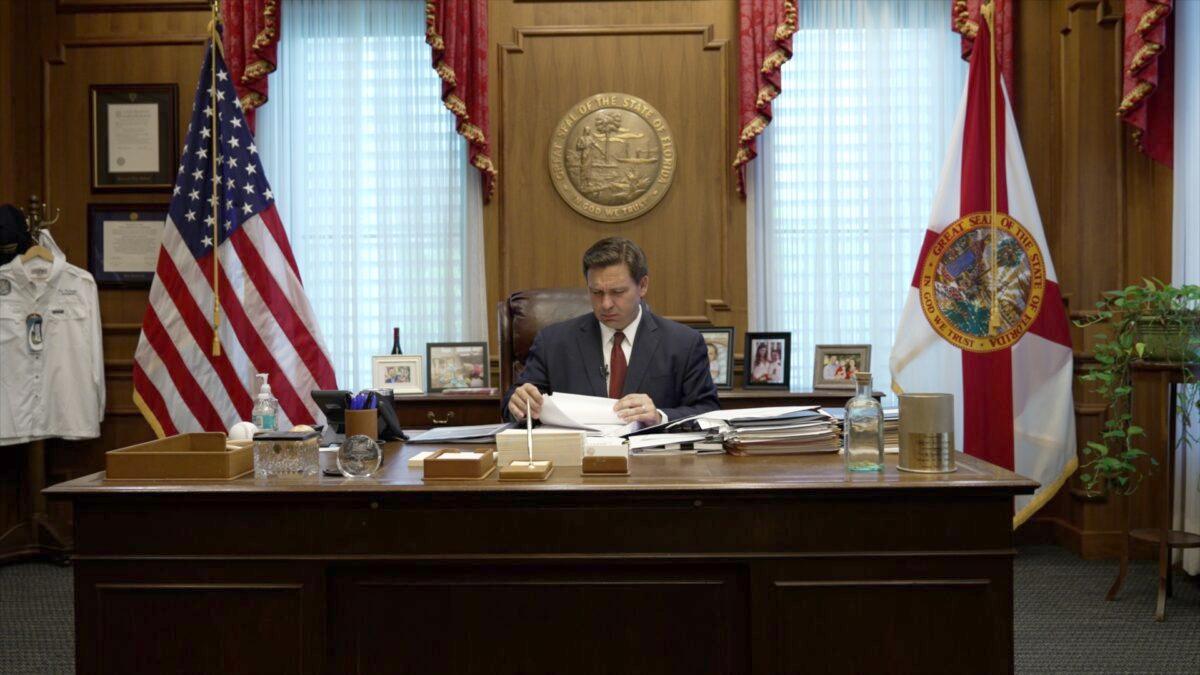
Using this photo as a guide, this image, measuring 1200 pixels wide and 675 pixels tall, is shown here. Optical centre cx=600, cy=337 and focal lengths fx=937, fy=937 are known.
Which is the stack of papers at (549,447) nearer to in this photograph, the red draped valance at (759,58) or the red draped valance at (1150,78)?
the red draped valance at (759,58)

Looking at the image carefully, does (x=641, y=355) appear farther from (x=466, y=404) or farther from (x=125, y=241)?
(x=125, y=241)

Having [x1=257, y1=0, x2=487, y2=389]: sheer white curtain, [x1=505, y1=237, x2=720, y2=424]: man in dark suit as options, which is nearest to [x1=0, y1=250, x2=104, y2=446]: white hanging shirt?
[x1=257, y1=0, x2=487, y2=389]: sheer white curtain

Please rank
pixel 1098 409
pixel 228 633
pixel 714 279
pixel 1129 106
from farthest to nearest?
pixel 714 279 < pixel 1098 409 < pixel 1129 106 < pixel 228 633

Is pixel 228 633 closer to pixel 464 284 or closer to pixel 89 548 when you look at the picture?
pixel 89 548

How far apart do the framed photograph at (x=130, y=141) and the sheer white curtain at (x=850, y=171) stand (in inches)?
111

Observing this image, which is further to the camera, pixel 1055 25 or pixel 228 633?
pixel 1055 25

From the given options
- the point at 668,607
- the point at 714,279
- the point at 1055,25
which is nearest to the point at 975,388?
the point at 714,279

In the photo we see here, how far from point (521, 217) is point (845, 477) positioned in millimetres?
2915

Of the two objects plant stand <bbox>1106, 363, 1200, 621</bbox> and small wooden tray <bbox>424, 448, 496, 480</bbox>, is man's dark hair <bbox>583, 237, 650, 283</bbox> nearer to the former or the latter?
small wooden tray <bbox>424, 448, 496, 480</bbox>

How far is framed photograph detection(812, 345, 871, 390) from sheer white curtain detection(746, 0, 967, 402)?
0.15 meters

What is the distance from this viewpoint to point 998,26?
14.0ft

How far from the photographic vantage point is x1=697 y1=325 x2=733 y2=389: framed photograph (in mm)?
4223

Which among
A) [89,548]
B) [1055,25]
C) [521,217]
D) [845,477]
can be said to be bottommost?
[89,548]

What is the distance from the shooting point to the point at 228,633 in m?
1.78
